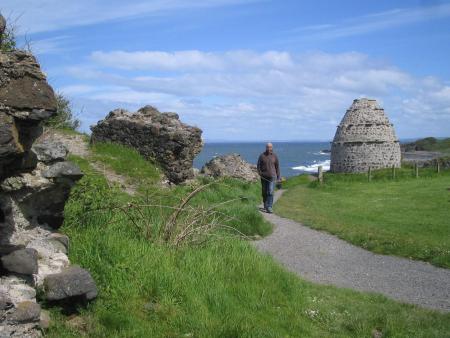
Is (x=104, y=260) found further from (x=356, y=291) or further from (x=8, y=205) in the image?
Answer: (x=356, y=291)

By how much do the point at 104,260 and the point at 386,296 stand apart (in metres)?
4.53

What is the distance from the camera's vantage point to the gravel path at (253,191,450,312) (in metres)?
9.24

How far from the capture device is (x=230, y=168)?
94.0ft

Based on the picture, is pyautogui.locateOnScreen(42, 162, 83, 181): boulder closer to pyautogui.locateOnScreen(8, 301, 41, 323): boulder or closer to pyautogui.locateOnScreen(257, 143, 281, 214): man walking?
pyautogui.locateOnScreen(8, 301, 41, 323): boulder

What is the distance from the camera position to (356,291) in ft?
28.9

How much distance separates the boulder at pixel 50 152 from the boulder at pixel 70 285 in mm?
1587

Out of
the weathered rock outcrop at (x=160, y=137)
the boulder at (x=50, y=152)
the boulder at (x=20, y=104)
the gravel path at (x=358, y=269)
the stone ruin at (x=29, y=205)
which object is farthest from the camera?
the weathered rock outcrop at (x=160, y=137)

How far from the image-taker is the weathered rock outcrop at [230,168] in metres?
28.2

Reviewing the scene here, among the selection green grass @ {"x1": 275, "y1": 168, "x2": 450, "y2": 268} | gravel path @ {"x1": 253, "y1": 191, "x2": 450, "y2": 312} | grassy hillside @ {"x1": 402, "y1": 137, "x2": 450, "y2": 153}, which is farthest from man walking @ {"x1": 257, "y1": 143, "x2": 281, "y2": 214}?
grassy hillside @ {"x1": 402, "y1": 137, "x2": 450, "y2": 153}

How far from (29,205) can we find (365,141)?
40.9 m

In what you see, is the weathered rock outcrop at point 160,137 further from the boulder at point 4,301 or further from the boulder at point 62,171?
the boulder at point 4,301

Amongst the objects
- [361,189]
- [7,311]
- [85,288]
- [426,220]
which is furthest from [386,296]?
[361,189]

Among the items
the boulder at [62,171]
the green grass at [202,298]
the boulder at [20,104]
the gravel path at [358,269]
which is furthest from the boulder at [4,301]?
the gravel path at [358,269]

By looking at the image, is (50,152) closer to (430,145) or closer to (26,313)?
(26,313)
